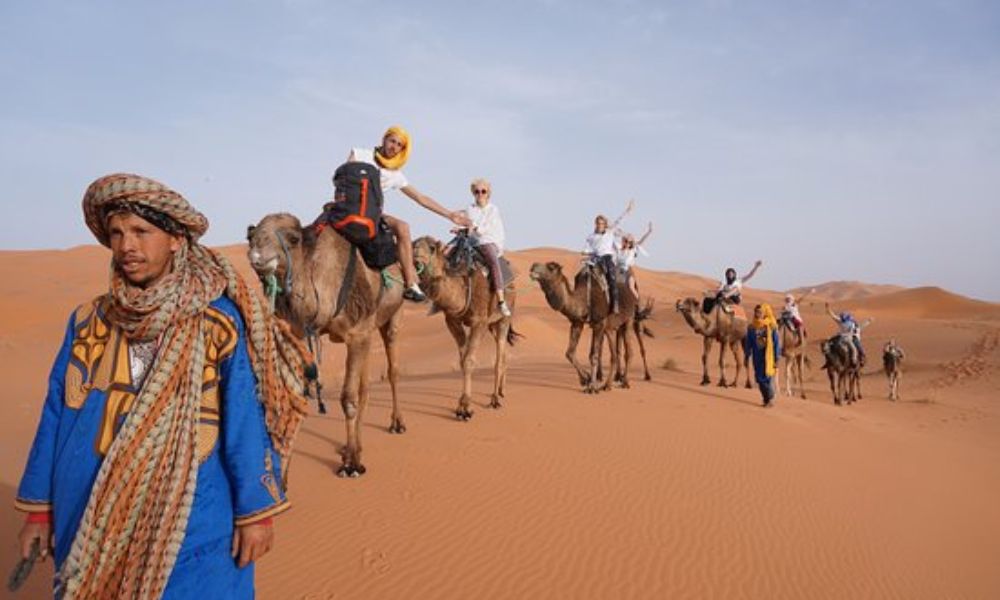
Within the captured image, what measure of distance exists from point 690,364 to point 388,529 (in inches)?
855

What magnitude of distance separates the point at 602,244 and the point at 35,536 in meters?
11.6

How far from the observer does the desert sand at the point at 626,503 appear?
201 inches

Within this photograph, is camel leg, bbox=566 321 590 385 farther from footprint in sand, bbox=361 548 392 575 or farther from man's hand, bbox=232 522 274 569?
man's hand, bbox=232 522 274 569

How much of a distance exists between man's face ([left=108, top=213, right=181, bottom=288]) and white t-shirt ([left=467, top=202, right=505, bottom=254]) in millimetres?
7085

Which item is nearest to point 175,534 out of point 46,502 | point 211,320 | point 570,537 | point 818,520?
point 46,502

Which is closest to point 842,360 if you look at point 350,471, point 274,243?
point 350,471

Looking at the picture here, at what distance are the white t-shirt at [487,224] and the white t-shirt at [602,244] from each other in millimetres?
3872

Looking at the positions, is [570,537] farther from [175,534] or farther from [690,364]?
[690,364]

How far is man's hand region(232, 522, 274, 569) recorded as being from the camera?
247 centimetres

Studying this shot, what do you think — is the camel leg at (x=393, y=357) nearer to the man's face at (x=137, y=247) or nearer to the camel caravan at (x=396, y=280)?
the camel caravan at (x=396, y=280)

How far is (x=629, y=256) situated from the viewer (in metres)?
14.5

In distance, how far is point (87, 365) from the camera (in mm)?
2402

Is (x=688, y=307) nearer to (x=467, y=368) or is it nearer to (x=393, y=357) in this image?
(x=467, y=368)

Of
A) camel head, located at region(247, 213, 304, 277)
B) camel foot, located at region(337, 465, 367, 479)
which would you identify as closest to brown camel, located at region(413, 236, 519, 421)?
camel head, located at region(247, 213, 304, 277)
